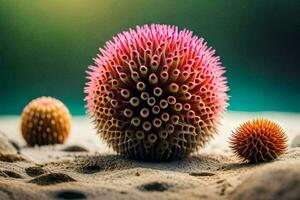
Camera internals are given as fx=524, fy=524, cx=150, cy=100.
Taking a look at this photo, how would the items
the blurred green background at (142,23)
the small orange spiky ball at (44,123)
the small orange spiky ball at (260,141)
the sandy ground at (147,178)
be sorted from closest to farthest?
the sandy ground at (147,178), the small orange spiky ball at (260,141), the small orange spiky ball at (44,123), the blurred green background at (142,23)

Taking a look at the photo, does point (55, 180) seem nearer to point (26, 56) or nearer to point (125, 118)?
point (125, 118)

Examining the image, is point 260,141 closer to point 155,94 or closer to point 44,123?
point 155,94

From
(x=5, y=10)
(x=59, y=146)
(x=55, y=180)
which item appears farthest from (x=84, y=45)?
(x=55, y=180)

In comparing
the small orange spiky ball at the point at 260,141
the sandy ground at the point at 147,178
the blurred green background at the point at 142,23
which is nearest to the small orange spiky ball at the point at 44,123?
the sandy ground at the point at 147,178

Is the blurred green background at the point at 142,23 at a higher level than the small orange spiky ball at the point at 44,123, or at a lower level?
higher

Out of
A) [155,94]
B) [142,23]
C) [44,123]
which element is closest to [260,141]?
[155,94]

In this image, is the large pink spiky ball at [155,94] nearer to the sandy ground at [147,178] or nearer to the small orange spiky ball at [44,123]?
the sandy ground at [147,178]
